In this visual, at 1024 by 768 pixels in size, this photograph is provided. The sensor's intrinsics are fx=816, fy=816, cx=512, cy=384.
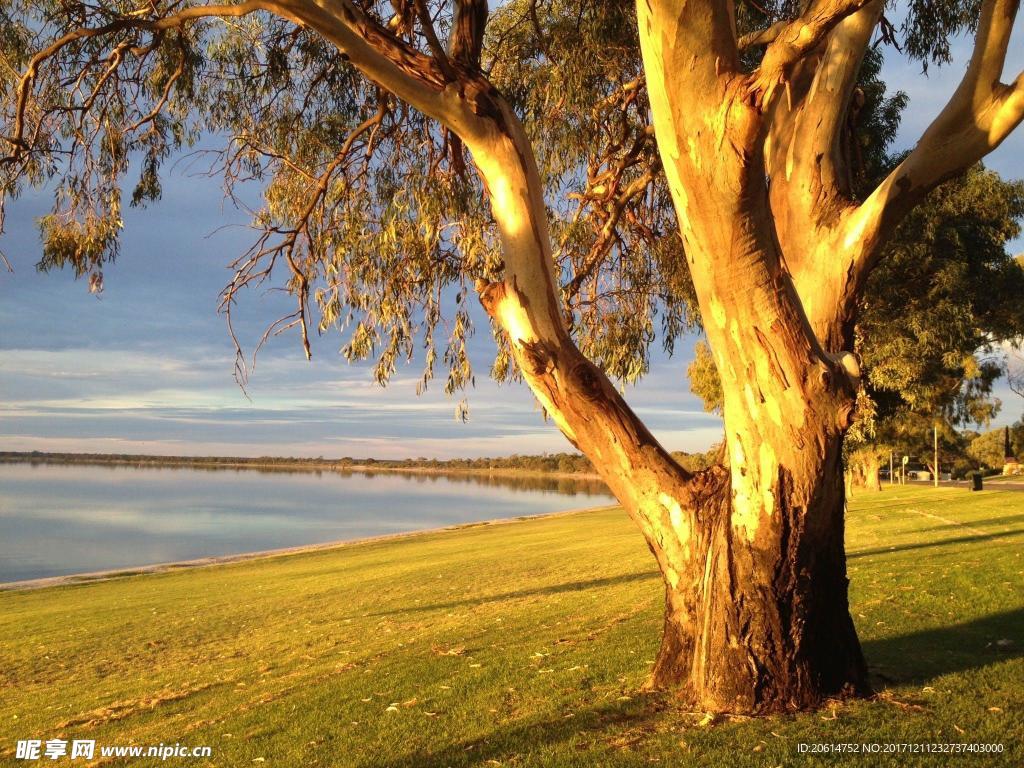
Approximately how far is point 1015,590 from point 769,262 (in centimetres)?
471

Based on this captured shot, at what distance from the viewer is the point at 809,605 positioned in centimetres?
348

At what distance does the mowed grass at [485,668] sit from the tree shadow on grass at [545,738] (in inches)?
0.5

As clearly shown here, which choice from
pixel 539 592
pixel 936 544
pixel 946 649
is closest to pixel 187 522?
pixel 539 592

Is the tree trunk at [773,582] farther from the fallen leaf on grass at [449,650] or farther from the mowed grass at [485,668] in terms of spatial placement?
the fallen leaf on grass at [449,650]

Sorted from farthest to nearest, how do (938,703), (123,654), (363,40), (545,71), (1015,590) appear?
(123,654) < (545,71) < (1015,590) < (363,40) < (938,703)

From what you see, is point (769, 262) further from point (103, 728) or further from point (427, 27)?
point (103, 728)

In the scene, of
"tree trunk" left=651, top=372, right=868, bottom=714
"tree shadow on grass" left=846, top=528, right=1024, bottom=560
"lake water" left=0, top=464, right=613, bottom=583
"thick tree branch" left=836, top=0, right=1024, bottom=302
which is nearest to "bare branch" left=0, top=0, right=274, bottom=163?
"thick tree branch" left=836, top=0, right=1024, bottom=302

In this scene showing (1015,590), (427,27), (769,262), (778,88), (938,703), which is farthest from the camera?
(1015,590)

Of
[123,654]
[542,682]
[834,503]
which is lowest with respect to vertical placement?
[123,654]

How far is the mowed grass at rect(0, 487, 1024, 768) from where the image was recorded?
3367mm

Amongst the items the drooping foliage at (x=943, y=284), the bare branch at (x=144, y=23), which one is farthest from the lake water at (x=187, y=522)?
the drooping foliage at (x=943, y=284)

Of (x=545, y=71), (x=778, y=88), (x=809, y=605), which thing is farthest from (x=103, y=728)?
(x=545, y=71)

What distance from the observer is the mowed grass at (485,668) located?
337 cm

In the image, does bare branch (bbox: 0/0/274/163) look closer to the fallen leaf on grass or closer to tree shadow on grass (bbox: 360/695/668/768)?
tree shadow on grass (bbox: 360/695/668/768)
